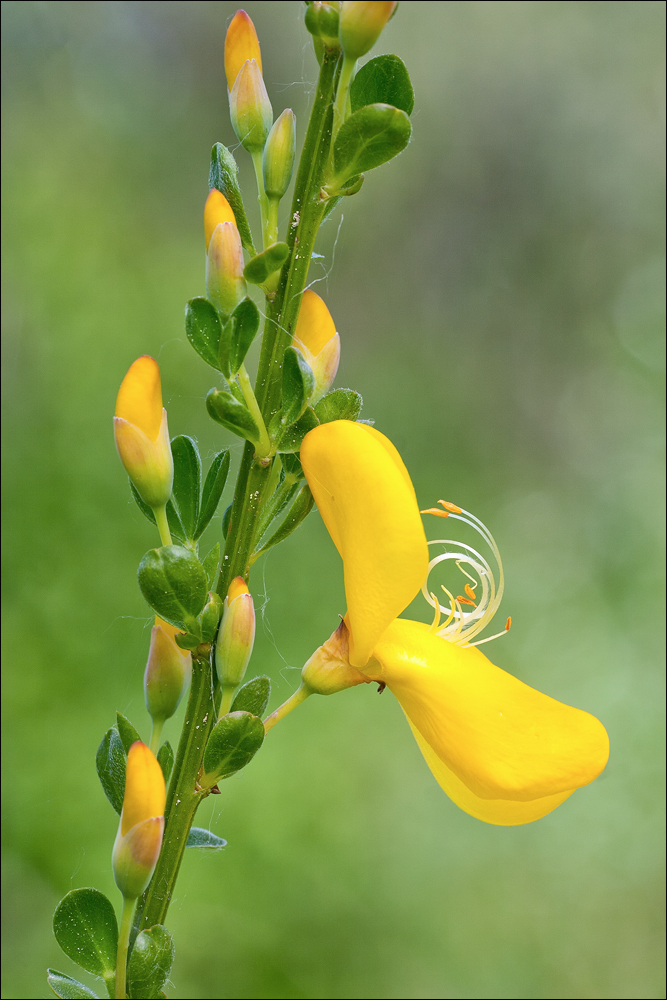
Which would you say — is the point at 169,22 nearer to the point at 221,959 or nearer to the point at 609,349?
the point at 609,349

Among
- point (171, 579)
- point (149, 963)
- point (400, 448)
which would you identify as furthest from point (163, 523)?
point (400, 448)

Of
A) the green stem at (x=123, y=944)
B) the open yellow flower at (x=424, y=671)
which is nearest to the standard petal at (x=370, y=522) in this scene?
the open yellow flower at (x=424, y=671)

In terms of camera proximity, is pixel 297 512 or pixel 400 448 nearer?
pixel 297 512

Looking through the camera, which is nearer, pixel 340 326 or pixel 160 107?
pixel 160 107

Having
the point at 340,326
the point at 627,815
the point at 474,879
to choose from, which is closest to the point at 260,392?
the point at 474,879

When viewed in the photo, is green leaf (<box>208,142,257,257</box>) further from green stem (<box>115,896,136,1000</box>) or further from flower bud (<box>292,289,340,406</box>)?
green stem (<box>115,896,136,1000</box>)

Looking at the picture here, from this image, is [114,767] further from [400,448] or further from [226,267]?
[400,448]

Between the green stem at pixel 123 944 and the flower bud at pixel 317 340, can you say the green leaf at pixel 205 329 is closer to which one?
the flower bud at pixel 317 340
